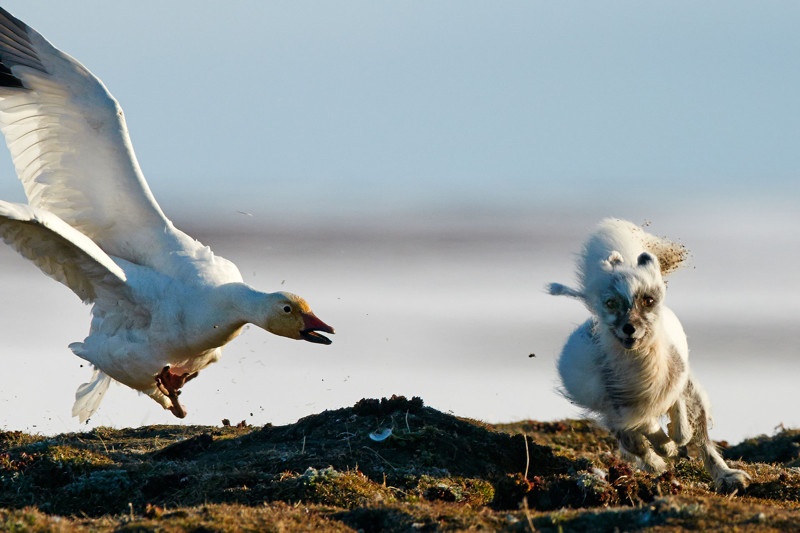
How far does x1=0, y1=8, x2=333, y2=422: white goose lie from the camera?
388 inches

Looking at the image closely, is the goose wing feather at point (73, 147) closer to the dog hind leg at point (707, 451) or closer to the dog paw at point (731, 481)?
the dog hind leg at point (707, 451)

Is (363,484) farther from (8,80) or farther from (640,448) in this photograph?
(8,80)

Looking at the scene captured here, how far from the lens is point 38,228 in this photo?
9250mm

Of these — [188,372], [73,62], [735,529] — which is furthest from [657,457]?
[73,62]

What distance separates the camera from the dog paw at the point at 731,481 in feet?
29.5

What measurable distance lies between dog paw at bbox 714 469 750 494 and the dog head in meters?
1.43

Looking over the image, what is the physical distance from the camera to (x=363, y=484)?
8.00 metres

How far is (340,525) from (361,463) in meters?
1.84

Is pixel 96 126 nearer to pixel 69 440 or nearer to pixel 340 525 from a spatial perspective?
pixel 69 440

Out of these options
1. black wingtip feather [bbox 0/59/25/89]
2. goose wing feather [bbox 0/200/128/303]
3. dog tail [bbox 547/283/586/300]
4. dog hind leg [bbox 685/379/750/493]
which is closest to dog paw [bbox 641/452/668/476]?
dog hind leg [bbox 685/379/750/493]

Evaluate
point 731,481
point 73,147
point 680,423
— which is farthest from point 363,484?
A: point 73,147

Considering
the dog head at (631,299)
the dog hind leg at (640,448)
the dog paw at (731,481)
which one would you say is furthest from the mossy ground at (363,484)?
the dog head at (631,299)

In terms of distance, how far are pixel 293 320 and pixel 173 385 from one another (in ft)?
4.96

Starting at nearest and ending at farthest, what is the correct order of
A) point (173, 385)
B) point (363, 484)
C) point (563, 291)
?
point (363, 484) < point (563, 291) < point (173, 385)
